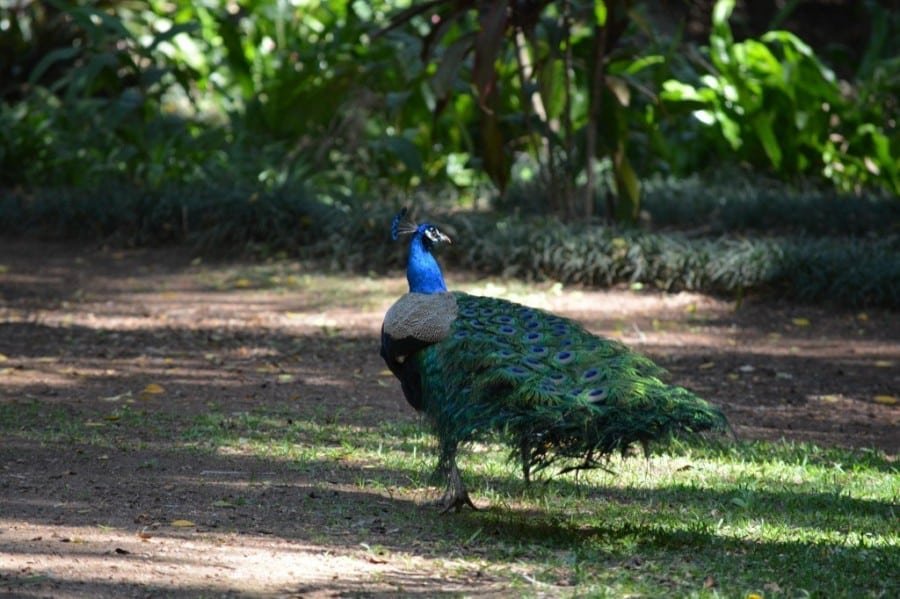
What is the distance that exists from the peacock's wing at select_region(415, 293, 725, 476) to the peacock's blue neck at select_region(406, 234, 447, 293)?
0.29 m

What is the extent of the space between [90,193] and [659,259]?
4881 mm

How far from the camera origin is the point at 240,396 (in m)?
6.96

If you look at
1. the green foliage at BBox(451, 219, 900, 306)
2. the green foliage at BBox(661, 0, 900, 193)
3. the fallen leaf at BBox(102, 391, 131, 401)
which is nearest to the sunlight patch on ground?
the fallen leaf at BBox(102, 391, 131, 401)

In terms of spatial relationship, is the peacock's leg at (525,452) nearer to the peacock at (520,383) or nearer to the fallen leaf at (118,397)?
the peacock at (520,383)

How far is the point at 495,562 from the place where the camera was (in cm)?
430

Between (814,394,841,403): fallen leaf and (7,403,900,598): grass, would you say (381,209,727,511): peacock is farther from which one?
(814,394,841,403): fallen leaf

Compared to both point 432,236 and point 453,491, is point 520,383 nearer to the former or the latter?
point 453,491

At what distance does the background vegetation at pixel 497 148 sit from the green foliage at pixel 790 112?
2cm

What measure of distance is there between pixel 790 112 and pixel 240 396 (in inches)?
246

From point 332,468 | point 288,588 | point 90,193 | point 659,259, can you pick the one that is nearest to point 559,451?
point 288,588

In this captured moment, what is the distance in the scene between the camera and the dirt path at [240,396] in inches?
165

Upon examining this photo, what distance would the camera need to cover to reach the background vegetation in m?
9.48

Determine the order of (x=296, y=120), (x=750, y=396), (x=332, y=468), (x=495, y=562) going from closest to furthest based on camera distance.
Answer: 1. (x=495, y=562)
2. (x=332, y=468)
3. (x=750, y=396)
4. (x=296, y=120)

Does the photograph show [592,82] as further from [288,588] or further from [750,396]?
[288,588]
